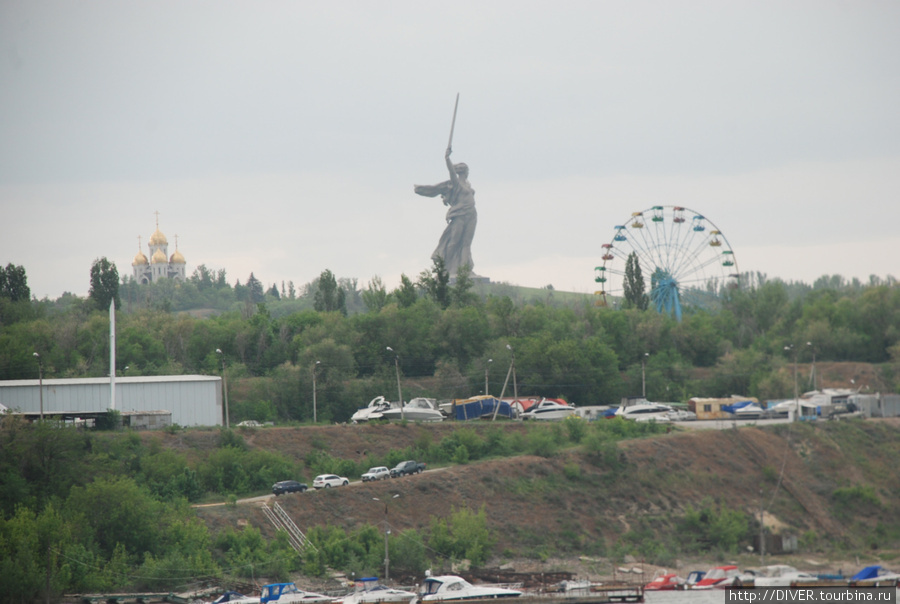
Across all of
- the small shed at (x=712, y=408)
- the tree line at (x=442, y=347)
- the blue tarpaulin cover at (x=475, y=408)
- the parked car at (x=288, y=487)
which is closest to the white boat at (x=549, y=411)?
the blue tarpaulin cover at (x=475, y=408)

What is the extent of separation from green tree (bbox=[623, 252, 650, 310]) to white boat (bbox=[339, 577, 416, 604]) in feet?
233

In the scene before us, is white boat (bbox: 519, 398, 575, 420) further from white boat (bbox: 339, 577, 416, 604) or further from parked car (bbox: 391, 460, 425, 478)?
white boat (bbox: 339, 577, 416, 604)

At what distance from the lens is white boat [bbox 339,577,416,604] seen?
42.9m

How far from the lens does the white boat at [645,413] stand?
2950 inches

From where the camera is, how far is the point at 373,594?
4362cm

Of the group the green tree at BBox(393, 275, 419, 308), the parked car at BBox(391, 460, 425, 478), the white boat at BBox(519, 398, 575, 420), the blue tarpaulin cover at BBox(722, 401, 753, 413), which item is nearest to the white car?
the parked car at BBox(391, 460, 425, 478)

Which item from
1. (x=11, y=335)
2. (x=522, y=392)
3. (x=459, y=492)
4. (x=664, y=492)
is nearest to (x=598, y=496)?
(x=664, y=492)

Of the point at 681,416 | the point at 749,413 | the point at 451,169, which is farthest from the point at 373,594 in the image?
the point at 451,169

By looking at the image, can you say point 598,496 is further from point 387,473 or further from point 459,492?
point 387,473

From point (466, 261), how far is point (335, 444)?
82167 millimetres

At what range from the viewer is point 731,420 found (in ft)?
248

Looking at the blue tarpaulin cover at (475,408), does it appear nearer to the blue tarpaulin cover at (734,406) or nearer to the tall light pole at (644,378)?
the tall light pole at (644,378)

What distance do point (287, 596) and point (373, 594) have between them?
3.36 meters

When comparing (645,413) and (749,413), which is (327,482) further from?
(749,413)
